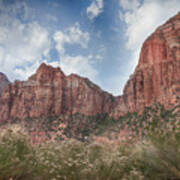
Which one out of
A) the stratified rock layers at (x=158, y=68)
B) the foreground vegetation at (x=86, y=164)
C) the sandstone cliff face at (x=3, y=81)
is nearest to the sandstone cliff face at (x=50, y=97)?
the stratified rock layers at (x=158, y=68)

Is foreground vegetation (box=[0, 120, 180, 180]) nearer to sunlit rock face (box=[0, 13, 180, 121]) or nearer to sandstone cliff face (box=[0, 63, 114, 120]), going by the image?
sunlit rock face (box=[0, 13, 180, 121])

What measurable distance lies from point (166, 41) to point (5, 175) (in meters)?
65.0

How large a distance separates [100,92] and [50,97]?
26006 mm

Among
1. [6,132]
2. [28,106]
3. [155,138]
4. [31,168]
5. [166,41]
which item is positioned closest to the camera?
[31,168]

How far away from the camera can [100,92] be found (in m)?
80.9

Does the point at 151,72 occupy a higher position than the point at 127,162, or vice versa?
the point at 151,72

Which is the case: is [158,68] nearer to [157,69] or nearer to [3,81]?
[157,69]

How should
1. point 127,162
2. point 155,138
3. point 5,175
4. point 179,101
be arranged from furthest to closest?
point 179,101 < point 127,162 < point 155,138 < point 5,175

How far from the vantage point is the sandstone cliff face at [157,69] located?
49500mm

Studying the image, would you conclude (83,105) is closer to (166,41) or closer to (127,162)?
(166,41)

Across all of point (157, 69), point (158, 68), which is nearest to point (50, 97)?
point (157, 69)

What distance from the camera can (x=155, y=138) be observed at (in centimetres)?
484

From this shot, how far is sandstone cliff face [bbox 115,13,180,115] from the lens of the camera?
49.5m

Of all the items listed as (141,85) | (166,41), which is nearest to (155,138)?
(141,85)
